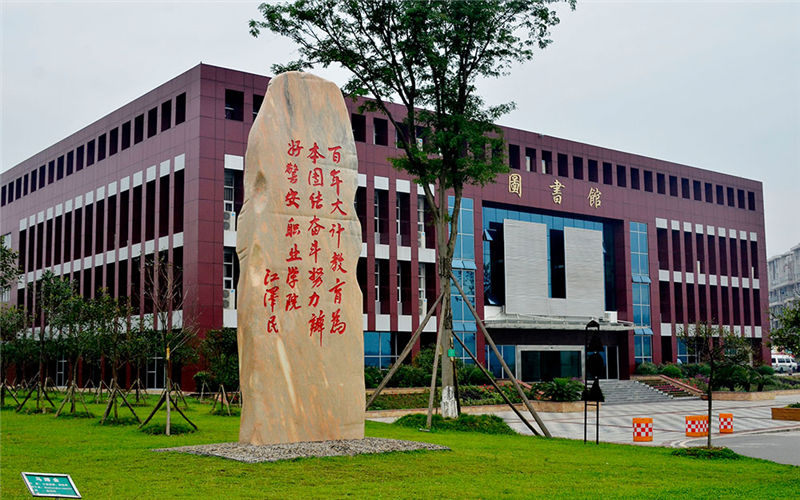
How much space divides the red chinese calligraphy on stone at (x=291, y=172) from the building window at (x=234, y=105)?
19522mm

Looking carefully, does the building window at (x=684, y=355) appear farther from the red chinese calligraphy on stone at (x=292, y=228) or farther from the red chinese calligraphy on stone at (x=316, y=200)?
the red chinese calligraphy on stone at (x=292, y=228)

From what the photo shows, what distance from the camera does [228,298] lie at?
99.9 ft

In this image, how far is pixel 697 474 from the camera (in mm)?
11602

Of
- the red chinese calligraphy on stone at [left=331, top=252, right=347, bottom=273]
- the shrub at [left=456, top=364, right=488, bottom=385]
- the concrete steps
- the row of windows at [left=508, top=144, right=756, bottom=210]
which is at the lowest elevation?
the concrete steps

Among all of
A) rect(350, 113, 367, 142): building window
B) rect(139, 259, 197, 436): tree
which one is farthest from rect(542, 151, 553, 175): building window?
rect(139, 259, 197, 436): tree

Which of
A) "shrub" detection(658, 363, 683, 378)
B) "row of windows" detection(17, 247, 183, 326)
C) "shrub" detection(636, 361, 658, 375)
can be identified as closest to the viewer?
"row of windows" detection(17, 247, 183, 326)

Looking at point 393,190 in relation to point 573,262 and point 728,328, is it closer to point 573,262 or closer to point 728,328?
point 573,262

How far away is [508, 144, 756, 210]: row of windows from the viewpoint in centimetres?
4053

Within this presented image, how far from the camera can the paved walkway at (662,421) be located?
19.5 meters

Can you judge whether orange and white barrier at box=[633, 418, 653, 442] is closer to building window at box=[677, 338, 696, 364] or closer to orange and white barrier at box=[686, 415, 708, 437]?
→ orange and white barrier at box=[686, 415, 708, 437]

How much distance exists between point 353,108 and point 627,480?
25012 millimetres

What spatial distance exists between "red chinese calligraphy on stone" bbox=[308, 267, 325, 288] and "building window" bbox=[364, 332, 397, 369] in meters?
21.0

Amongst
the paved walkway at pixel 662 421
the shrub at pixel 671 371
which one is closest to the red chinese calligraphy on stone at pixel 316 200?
the paved walkway at pixel 662 421

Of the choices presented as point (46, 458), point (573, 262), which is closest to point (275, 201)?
point (46, 458)
